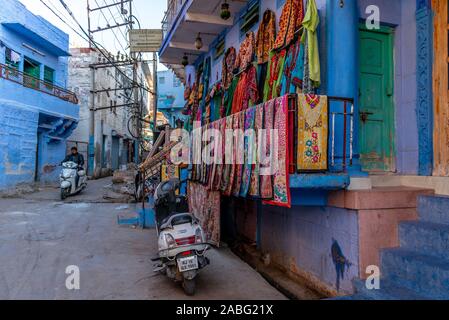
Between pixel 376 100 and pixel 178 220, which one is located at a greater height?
pixel 376 100

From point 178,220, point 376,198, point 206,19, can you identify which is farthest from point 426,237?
point 206,19

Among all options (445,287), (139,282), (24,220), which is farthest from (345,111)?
(24,220)


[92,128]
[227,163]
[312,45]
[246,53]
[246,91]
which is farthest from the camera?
[92,128]

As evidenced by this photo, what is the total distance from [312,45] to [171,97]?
20382 mm

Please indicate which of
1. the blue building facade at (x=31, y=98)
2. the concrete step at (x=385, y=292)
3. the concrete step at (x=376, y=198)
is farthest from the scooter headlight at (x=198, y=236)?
the blue building facade at (x=31, y=98)

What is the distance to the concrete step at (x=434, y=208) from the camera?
11.8 ft

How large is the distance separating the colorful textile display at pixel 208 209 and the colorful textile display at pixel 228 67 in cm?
225

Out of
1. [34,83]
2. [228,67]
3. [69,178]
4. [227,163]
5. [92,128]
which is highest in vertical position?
[34,83]

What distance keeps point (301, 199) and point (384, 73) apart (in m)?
2.12

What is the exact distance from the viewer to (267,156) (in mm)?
3943

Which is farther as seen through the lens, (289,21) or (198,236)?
(289,21)

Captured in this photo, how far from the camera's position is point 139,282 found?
4.51 metres

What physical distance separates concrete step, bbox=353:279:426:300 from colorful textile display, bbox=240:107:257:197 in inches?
64.1

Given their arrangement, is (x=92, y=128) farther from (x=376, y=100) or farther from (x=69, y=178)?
(x=376, y=100)
